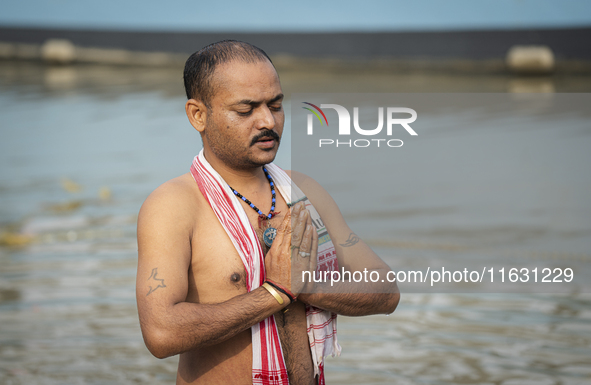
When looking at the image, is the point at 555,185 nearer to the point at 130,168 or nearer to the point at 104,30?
the point at 130,168

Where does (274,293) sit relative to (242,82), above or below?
below

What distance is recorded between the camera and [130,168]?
9375 millimetres

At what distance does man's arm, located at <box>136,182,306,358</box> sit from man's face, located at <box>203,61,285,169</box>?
0.28 meters

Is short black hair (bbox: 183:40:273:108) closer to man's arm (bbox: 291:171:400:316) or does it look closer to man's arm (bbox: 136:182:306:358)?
man's arm (bbox: 136:182:306:358)

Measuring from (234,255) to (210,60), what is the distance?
67cm

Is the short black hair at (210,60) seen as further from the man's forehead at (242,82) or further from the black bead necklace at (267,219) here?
the black bead necklace at (267,219)

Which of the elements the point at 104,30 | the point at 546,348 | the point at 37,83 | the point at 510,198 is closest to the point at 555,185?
the point at 510,198

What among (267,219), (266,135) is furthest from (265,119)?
(267,219)

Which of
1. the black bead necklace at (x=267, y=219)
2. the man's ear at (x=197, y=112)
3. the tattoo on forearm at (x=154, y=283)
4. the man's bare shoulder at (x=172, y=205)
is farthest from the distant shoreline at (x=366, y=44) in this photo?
the tattoo on forearm at (x=154, y=283)

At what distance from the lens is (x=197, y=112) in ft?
6.76

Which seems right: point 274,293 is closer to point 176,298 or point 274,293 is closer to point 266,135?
point 176,298

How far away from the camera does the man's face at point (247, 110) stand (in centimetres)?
195

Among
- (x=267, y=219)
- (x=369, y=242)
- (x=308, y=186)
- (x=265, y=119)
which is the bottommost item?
(x=267, y=219)

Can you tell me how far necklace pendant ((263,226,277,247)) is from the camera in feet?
6.66
